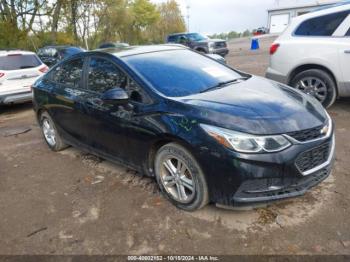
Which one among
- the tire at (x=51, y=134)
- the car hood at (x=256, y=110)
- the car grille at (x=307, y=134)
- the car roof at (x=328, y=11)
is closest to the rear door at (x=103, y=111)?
the car hood at (x=256, y=110)

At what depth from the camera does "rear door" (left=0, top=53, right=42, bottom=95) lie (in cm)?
785

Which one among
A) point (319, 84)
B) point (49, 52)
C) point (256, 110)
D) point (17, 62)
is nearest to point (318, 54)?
point (319, 84)

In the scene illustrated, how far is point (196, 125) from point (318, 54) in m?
3.83

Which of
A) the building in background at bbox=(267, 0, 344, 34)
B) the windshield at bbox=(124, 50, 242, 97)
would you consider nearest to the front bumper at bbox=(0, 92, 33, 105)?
the windshield at bbox=(124, 50, 242, 97)

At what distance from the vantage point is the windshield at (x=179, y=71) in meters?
3.43

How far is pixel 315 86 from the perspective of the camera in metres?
5.79

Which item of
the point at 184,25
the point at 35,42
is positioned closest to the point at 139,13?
the point at 184,25

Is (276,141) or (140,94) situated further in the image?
(140,94)

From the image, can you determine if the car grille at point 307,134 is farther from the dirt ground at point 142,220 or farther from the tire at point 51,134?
the tire at point 51,134

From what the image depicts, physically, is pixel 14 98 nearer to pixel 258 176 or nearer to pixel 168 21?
pixel 258 176

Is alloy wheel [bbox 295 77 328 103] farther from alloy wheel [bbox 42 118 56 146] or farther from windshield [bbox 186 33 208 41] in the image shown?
windshield [bbox 186 33 208 41]

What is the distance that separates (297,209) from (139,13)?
47125mm

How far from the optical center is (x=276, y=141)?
8.79 ft

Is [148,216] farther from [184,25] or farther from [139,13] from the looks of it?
[184,25]
